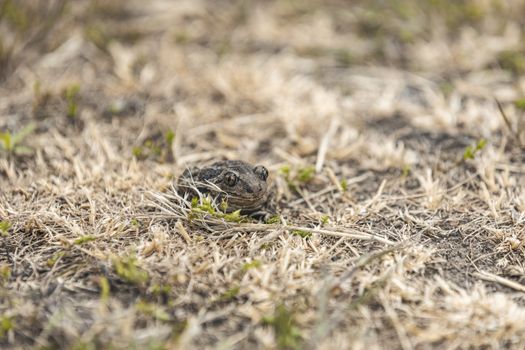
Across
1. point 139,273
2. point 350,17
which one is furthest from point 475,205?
point 350,17

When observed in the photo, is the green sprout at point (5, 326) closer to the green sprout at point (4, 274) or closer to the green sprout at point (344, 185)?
the green sprout at point (4, 274)

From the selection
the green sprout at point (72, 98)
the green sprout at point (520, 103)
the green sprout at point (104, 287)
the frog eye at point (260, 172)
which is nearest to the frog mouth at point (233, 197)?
the frog eye at point (260, 172)

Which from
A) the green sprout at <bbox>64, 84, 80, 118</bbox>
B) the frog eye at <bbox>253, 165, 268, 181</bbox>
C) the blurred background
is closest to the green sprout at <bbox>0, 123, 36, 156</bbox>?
the blurred background

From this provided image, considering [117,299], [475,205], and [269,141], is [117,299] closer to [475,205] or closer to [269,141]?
[269,141]

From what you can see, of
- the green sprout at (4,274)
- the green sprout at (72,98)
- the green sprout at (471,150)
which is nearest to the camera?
the green sprout at (4,274)

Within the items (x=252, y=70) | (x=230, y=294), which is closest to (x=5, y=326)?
(x=230, y=294)
